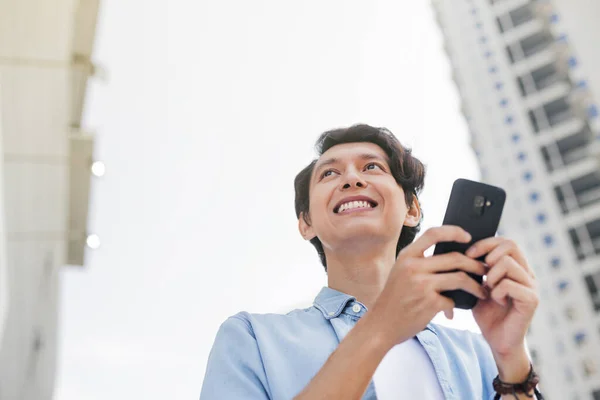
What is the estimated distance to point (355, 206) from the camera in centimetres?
130

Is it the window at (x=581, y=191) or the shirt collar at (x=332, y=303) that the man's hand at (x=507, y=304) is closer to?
the shirt collar at (x=332, y=303)

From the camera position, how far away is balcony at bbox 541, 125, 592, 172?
75.6 ft

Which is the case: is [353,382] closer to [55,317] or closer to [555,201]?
[55,317]

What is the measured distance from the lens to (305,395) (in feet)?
2.91

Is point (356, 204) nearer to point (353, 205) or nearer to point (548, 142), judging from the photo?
point (353, 205)

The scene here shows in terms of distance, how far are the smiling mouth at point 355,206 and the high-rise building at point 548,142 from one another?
2193 cm

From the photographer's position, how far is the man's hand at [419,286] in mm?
863

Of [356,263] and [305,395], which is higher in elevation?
[356,263]

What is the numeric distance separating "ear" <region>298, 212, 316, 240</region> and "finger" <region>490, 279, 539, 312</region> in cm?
65

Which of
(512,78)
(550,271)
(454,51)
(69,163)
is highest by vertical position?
(454,51)

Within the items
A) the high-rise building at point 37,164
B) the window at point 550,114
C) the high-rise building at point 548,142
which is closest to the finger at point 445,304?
the high-rise building at point 37,164

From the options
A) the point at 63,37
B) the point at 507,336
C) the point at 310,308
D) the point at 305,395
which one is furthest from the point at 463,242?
the point at 63,37

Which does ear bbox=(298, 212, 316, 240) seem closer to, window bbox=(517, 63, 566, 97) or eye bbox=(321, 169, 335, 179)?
eye bbox=(321, 169, 335, 179)

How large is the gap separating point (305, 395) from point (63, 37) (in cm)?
312
